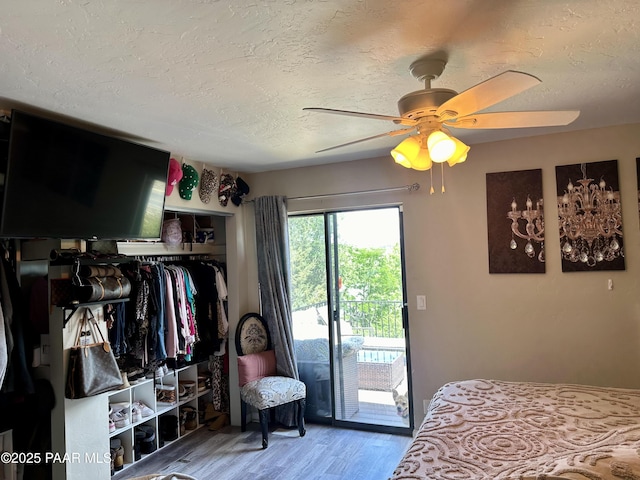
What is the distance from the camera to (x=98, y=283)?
8.98 ft

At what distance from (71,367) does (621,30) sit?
329 cm

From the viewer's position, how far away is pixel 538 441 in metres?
1.96

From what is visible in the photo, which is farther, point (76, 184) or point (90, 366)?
point (90, 366)

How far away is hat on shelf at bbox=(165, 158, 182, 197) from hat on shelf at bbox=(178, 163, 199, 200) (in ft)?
0.50

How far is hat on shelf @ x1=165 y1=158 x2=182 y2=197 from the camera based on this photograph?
3318 millimetres

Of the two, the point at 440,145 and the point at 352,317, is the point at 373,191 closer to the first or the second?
the point at 352,317

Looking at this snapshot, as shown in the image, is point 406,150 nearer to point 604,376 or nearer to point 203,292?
point 604,376

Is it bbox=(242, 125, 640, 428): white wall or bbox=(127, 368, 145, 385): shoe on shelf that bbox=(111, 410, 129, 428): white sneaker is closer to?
bbox=(127, 368, 145, 385): shoe on shelf

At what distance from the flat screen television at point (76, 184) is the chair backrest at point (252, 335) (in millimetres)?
1411

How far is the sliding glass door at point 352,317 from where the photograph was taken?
385 cm

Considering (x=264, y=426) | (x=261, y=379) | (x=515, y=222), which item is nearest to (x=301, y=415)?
(x=264, y=426)

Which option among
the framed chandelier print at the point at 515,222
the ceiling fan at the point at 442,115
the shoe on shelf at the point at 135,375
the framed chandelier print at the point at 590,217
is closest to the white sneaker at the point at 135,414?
the shoe on shelf at the point at 135,375

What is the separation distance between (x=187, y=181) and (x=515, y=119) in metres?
2.56

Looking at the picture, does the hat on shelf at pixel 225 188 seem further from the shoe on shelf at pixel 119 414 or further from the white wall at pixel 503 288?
the shoe on shelf at pixel 119 414
